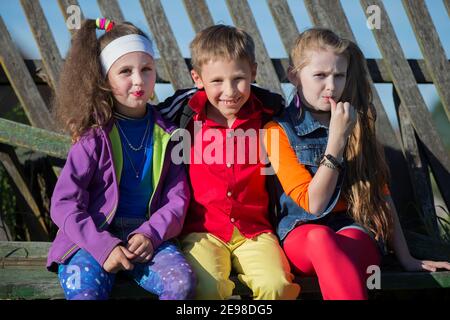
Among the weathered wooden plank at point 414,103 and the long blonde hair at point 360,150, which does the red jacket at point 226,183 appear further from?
the weathered wooden plank at point 414,103

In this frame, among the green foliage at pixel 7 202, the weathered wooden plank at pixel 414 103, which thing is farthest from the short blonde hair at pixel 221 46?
the green foliage at pixel 7 202

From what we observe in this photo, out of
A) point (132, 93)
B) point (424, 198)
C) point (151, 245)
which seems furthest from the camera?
point (424, 198)

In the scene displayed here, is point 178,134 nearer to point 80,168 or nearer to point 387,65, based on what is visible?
point 80,168

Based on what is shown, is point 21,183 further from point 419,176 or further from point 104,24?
point 419,176

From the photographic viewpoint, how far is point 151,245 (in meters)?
2.70

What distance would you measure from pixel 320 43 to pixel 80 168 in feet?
3.83

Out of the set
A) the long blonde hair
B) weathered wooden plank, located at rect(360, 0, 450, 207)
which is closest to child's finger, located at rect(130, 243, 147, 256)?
the long blonde hair

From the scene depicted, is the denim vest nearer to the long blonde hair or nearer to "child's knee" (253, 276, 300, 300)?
the long blonde hair

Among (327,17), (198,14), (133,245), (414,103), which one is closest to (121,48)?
(133,245)

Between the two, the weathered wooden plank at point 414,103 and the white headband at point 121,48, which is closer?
the white headband at point 121,48

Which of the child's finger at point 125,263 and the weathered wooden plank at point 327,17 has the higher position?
the weathered wooden plank at point 327,17

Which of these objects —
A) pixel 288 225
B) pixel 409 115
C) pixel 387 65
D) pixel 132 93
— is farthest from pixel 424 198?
pixel 132 93

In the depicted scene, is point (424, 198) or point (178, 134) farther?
point (424, 198)

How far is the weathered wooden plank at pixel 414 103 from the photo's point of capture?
4102mm
